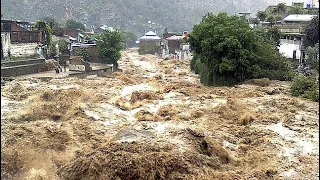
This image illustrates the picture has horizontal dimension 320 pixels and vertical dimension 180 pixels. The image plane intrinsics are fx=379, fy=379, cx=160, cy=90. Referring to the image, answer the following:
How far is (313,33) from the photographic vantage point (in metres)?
27.5

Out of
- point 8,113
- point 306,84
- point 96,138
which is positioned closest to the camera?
point 96,138

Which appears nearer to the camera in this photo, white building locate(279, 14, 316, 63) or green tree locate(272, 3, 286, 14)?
white building locate(279, 14, 316, 63)

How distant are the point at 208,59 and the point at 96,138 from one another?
14589 mm

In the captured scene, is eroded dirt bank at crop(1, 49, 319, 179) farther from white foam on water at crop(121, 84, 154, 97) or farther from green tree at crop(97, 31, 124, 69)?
green tree at crop(97, 31, 124, 69)

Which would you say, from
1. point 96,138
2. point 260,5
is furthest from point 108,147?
point 260,5

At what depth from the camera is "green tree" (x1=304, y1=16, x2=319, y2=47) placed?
89.3 feet

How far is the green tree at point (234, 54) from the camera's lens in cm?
2638

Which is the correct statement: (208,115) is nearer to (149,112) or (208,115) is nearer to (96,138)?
(149,112)

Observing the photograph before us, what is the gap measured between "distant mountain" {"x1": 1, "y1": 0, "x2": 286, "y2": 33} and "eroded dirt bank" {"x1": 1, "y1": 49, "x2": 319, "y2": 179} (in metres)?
74.0

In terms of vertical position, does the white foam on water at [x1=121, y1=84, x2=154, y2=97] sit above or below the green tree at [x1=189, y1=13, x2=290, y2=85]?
below

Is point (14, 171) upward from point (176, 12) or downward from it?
downward

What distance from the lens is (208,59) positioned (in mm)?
27953

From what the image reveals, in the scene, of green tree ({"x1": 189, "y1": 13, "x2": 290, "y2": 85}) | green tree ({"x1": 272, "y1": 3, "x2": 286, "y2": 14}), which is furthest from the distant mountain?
green tree ({"x1": 189, "y1": 13, "x2": 290, "y2": 85})

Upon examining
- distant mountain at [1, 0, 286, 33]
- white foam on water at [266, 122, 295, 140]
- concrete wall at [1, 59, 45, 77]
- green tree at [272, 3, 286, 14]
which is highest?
distant mountain at [1, 0, 286, 33]
